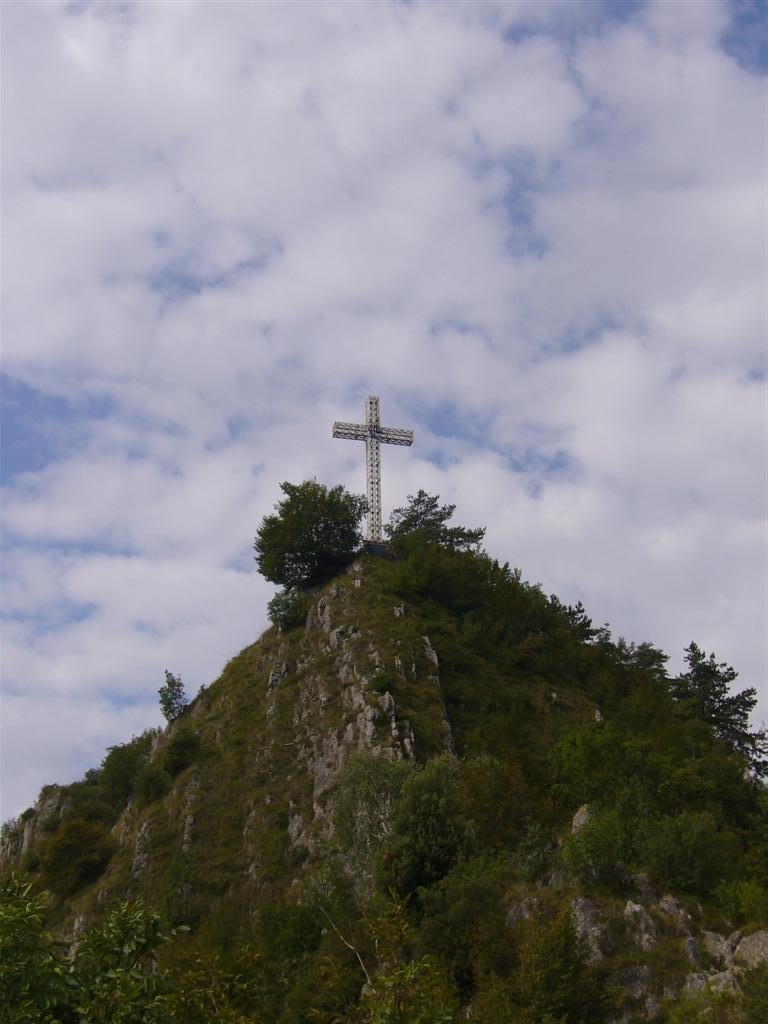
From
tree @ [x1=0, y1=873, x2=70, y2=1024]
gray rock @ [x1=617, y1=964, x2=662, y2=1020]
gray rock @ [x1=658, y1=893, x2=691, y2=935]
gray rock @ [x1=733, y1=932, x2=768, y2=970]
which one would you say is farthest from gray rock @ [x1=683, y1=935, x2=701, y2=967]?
tree @ [x1=0, y1=873, x2=70, y2=1024]

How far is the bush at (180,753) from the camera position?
2333 inches

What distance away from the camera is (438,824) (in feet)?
126

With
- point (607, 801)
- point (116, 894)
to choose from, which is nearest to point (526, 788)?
point (607, 801)

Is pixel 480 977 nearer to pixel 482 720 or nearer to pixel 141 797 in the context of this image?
pixel 482 720

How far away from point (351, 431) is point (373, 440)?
74.6 inches

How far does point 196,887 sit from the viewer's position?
48.6 metres

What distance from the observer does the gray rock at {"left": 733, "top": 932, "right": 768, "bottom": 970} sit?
98.9 feet

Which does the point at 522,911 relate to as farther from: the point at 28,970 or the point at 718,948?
the point at 28,970

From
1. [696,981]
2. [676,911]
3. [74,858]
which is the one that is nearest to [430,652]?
[74,858]

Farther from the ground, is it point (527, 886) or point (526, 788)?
point (526, 788)

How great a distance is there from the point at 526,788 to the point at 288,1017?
51.6 feet

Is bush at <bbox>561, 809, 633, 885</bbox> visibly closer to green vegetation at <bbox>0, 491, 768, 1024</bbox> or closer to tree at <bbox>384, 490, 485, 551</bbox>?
green vegetation at <bbox>0, 491, 768, 1024</bbox>

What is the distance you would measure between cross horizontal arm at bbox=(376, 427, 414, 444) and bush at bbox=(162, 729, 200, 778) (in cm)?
2819

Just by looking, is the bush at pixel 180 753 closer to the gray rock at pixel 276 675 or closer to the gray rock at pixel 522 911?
the gray rock at pixel 276 675
